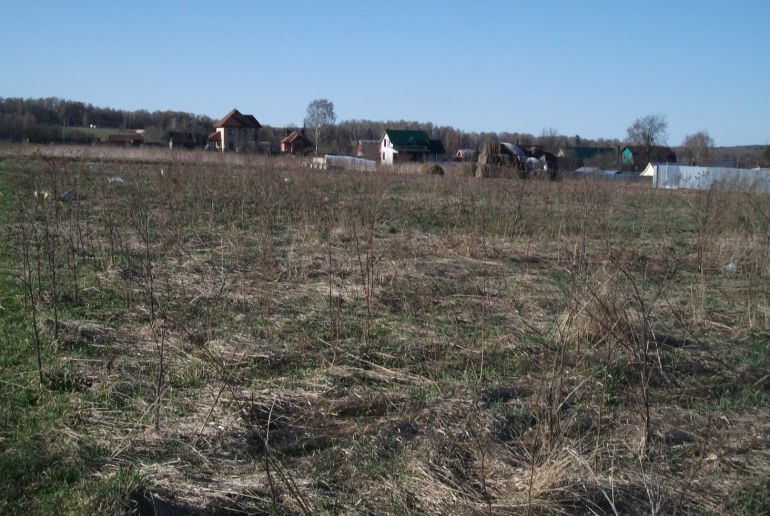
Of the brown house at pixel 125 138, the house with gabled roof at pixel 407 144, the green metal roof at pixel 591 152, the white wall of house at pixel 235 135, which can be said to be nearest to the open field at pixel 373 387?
the white wall of house at pixel 235 135

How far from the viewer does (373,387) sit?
4438 millimetres

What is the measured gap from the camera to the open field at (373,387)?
121 inches

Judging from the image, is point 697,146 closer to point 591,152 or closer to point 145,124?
point 591,152

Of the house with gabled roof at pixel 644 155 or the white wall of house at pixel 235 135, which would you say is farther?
the house with gabled roof at pixel 644 155

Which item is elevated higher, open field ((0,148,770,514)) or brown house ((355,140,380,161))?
brown house ((355,140,380,161))

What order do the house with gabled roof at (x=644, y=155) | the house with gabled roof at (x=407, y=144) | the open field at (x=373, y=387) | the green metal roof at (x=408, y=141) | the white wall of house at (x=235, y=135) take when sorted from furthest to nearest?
1. the house with gabled roof at (x=644, y=155)
2. the green metal roof at (x=408, y=141)
3. the house with gabled roof at (x=407, y=144)
4. the white wall of house at (x=235, y=135)
5. the open field at (x=373, y=387)

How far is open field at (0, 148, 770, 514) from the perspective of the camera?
3.08 metres

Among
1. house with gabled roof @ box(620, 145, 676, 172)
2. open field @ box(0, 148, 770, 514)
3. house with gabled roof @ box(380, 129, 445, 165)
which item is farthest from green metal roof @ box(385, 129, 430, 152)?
open field @ box(0, 148, 770, 514)

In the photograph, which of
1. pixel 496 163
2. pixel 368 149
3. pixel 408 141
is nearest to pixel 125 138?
pixel 368 149

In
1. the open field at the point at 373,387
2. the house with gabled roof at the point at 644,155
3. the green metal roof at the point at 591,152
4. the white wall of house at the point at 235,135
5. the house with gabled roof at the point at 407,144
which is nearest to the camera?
the open field at the point at 373,387

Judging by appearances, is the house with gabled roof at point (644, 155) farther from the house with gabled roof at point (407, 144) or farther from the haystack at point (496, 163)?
the haystack at point (496, 163)

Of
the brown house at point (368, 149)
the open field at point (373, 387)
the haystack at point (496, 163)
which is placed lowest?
the open field at point (373, 387)

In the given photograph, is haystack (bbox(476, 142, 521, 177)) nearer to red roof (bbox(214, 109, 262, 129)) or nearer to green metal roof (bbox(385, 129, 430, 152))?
red roof (bbox(214, 109, 262, 129))

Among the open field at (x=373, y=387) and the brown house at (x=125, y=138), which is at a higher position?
the brown house at (x=125, y=138)
